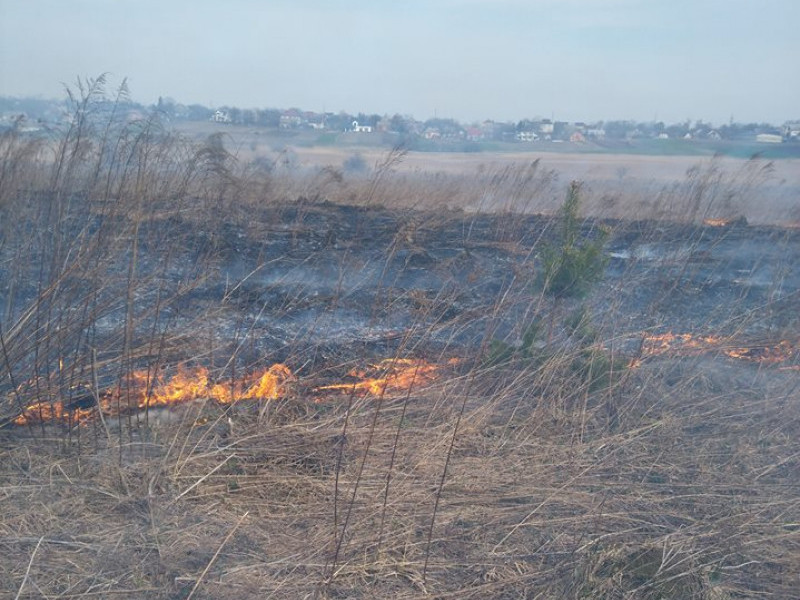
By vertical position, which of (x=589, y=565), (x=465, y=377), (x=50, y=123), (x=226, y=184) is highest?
(x=50, y=123)

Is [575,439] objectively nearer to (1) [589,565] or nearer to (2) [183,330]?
(1) [589,565]

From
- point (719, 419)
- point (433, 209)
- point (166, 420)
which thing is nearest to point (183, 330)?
point (166, 420)

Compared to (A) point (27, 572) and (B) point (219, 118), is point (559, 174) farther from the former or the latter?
(A) point (27, 572)

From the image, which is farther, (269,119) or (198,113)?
(269,119)

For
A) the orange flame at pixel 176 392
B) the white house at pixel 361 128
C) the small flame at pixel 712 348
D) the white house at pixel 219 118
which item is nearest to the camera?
the orange flame at pixel 176 392

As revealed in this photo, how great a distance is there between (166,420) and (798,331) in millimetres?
4532

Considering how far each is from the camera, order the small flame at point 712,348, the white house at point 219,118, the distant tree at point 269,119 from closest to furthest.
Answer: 1. the small flame at point 712,348
2. the white house at point 219,118
3. the distant tree at point 269,119

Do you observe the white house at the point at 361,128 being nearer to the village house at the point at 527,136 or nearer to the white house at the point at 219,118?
the village house at the point at 527,136

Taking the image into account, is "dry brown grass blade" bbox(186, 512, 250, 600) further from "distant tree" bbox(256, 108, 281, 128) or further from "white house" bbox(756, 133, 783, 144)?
"white house" bbox(756, 133, 783, 144)

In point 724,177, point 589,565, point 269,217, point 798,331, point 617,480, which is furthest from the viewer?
point 724,177

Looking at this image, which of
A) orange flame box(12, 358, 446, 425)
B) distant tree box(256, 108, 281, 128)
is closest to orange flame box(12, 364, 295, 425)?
orange flame box(12, 358, 446, 425)

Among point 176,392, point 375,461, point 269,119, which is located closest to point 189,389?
point 176,392

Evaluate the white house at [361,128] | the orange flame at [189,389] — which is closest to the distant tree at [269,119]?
the white house at [361,128]

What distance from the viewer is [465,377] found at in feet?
14.0
